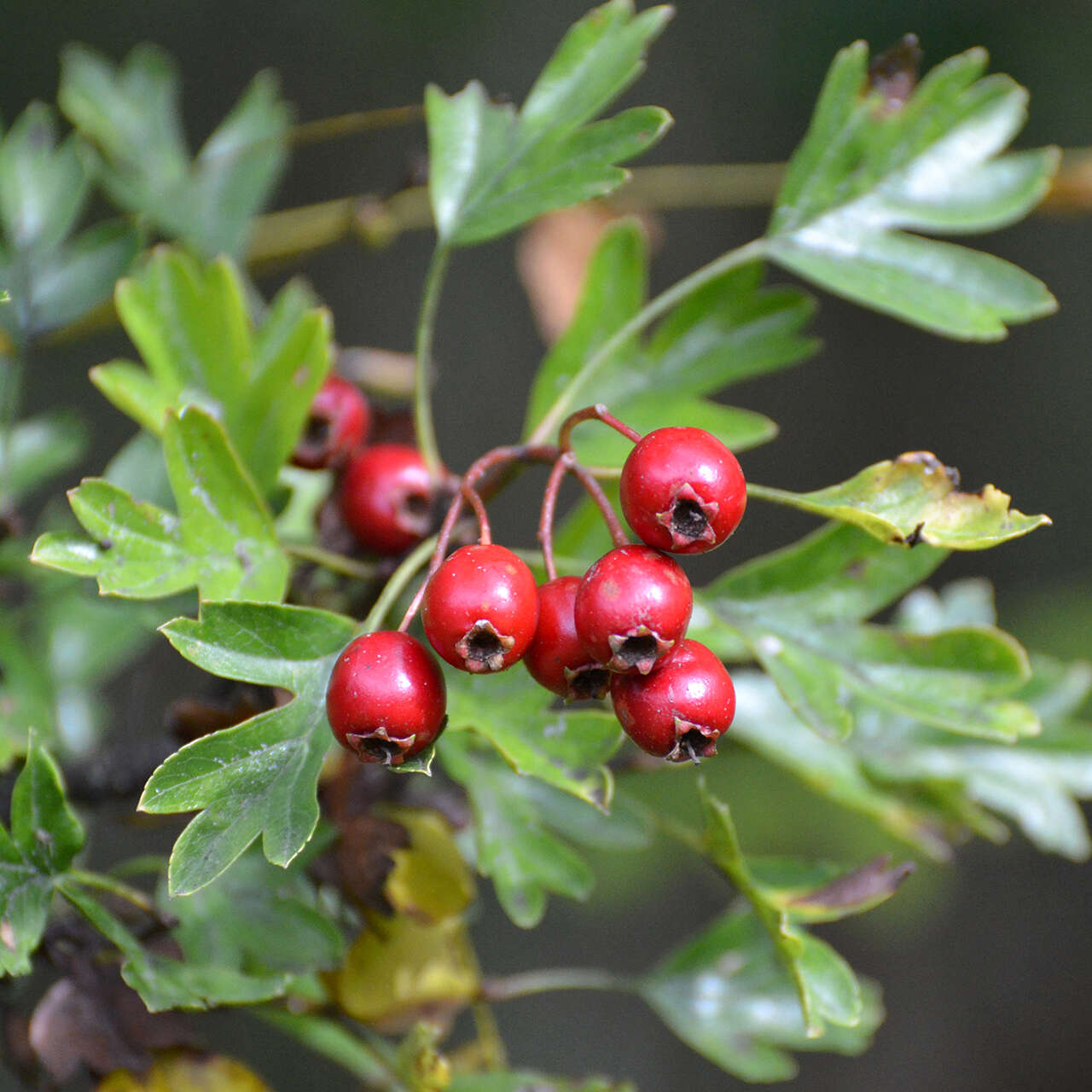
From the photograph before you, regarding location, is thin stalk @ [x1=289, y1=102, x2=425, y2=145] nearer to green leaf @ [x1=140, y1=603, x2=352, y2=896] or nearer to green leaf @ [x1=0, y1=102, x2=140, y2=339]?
green leaf @ [x1=0, y1=102, x2=140, y2=339]

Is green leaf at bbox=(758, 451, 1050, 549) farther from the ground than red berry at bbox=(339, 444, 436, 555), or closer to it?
farther from the ground

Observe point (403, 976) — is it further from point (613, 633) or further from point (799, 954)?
A: point (613, 633)

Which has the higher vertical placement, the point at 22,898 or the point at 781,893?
the point at 22,898

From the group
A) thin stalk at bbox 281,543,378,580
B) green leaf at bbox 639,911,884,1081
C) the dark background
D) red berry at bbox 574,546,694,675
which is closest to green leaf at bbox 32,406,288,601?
thin stalk at bbox 281,543,378,580

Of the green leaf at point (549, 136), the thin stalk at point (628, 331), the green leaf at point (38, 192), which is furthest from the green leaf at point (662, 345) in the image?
the green leaf at point (38, 192)

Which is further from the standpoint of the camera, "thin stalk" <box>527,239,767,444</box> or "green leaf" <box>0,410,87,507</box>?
"green leaf" <box>0,410,87,507</box>

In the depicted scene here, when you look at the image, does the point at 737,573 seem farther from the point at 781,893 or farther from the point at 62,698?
the point at 62,698

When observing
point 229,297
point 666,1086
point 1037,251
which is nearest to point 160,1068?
point 229,297
